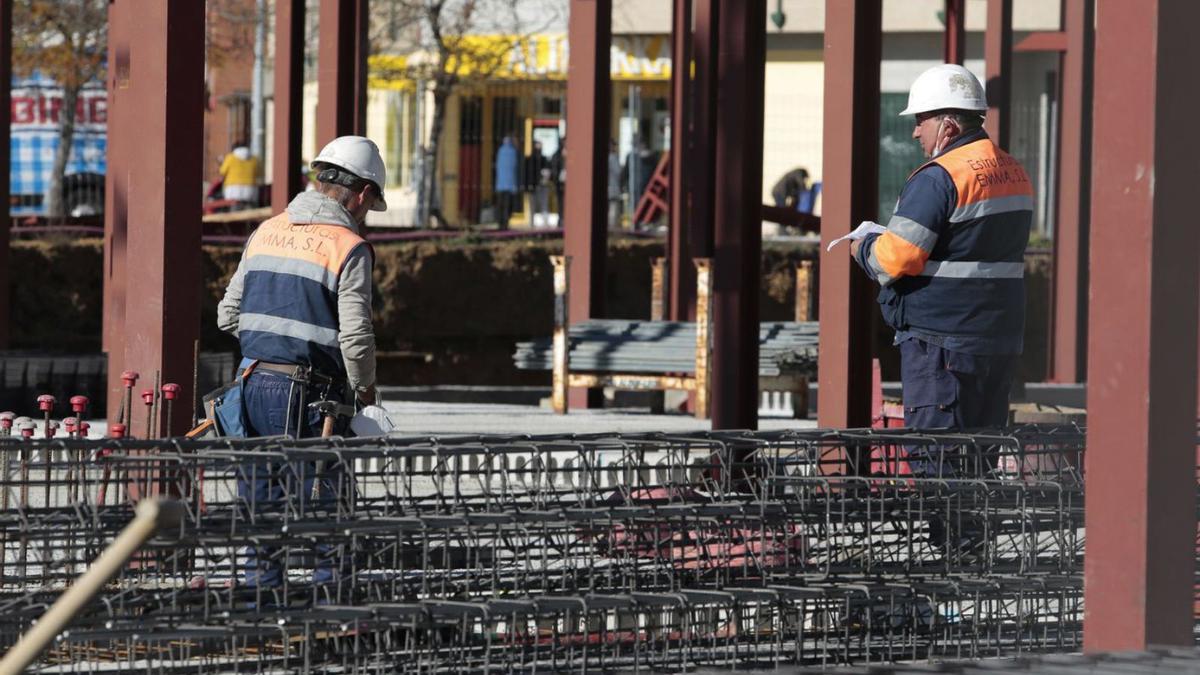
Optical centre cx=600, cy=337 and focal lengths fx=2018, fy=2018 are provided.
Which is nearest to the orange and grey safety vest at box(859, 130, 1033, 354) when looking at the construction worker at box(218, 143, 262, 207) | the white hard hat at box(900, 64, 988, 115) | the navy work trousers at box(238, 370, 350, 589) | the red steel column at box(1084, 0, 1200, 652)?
the white hard hat at box(900, 64, 988, 115)

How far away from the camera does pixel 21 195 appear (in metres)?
35.4

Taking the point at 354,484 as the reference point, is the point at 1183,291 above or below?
above

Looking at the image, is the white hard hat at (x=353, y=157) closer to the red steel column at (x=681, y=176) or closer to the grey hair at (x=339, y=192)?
the grey hair at (x=339, y=192)

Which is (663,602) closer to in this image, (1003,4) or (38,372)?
(38,372)

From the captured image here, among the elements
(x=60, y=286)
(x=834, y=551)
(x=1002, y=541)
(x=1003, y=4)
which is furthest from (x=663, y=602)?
(x=60, y=286)

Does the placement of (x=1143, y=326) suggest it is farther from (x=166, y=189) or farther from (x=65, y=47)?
(x=65, y=47)

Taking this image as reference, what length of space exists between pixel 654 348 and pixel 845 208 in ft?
20.3

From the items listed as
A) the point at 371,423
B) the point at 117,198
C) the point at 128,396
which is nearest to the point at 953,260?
the point at 371,423

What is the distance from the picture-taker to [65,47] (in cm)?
3488

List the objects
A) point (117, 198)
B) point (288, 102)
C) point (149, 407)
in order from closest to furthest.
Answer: point (149, 407) → point (117, 198) → point (288, 102)

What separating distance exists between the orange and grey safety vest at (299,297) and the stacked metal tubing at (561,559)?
906 mm

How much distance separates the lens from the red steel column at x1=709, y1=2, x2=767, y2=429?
33.1ft

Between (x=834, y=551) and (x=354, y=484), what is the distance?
63.5 inches

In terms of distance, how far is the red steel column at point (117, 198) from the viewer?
9664mm
